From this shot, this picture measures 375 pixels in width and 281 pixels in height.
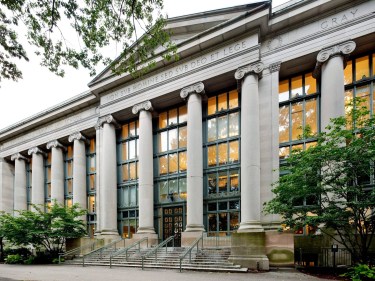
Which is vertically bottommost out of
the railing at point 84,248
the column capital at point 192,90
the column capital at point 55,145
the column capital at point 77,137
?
the railing at point 84,248

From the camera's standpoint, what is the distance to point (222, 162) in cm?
2202

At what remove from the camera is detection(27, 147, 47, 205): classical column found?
33.7 meters

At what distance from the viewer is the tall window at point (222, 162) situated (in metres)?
20.9

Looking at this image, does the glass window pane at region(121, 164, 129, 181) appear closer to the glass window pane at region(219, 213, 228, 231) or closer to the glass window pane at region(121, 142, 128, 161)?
the glass window pane at region(121, 142, 128, 161)

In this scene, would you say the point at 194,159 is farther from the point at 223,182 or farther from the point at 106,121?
the point at 106,121

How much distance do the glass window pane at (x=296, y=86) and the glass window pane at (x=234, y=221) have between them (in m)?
9.13

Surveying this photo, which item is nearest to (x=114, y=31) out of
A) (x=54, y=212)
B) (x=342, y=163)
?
(x=342, y=163)

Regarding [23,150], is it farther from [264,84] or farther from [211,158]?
[264,84]

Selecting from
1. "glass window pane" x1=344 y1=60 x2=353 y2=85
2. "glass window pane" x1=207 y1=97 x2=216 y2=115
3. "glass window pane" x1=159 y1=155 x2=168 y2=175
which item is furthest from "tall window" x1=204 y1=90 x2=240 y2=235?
"glass window pane" x1=344 y1=60 x2=353 y2=85

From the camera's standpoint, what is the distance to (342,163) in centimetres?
1270

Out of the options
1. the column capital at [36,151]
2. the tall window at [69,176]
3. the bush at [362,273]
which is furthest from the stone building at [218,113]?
the bush at [362,273]

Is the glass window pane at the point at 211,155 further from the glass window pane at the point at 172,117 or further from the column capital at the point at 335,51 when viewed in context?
the column capital at the point at 335,51

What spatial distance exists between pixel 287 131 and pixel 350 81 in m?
4.80

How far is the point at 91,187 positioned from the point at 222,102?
16.9 m
